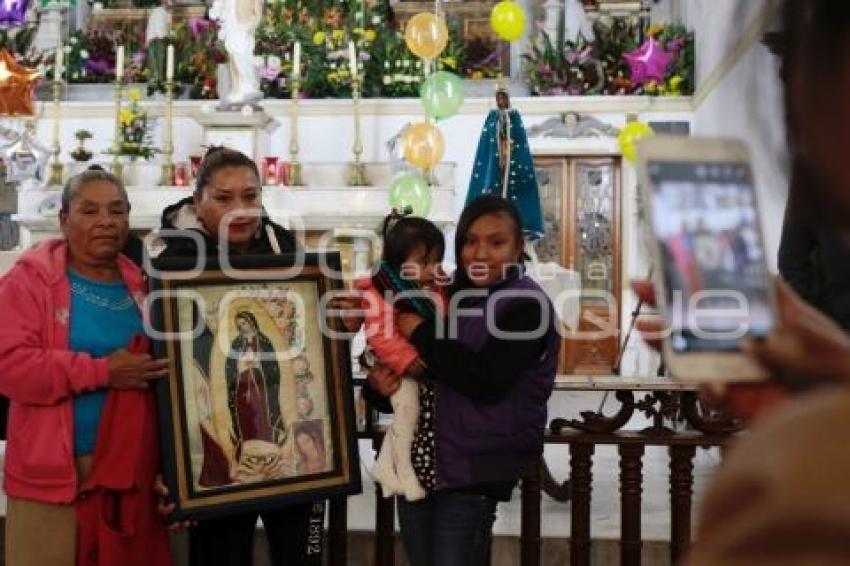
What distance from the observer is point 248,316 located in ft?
7.56

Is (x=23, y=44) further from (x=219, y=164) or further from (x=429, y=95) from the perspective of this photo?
(x=219, y=164)

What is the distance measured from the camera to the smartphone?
62 cm

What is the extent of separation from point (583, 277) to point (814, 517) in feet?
30.7

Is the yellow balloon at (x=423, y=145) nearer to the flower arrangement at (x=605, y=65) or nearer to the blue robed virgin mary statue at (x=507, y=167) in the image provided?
the blue robed virgin mary statue at (x=507, y=167)

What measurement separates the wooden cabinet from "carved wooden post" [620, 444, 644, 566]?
689 cm

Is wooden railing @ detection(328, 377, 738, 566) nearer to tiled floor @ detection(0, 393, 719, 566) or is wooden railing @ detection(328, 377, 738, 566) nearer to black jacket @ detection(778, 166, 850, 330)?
tiled floor @ detection(0, 393, 719, 566)

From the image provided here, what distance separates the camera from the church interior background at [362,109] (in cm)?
803

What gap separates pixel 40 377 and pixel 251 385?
435 mm

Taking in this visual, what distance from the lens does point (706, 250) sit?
638mm

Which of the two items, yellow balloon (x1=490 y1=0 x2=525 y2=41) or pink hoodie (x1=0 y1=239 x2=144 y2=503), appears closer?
pink hoodie (x1=0 y1=239 x2=144 y2=503)

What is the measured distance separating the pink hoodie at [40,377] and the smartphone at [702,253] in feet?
5.86

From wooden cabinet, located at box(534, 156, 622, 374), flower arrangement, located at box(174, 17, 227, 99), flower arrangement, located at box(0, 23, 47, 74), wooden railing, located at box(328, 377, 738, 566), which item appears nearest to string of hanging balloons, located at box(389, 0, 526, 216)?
wooden cabinet, located at box(534, 156, 622, 374)

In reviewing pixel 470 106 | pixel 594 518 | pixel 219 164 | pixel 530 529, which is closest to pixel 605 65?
pixel 470 106

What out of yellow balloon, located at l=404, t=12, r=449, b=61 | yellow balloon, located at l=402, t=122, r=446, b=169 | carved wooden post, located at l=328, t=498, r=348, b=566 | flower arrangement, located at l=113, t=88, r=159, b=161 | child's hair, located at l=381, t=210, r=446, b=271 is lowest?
carved wooden post, located at l=328, t=498, r=348, b=566
